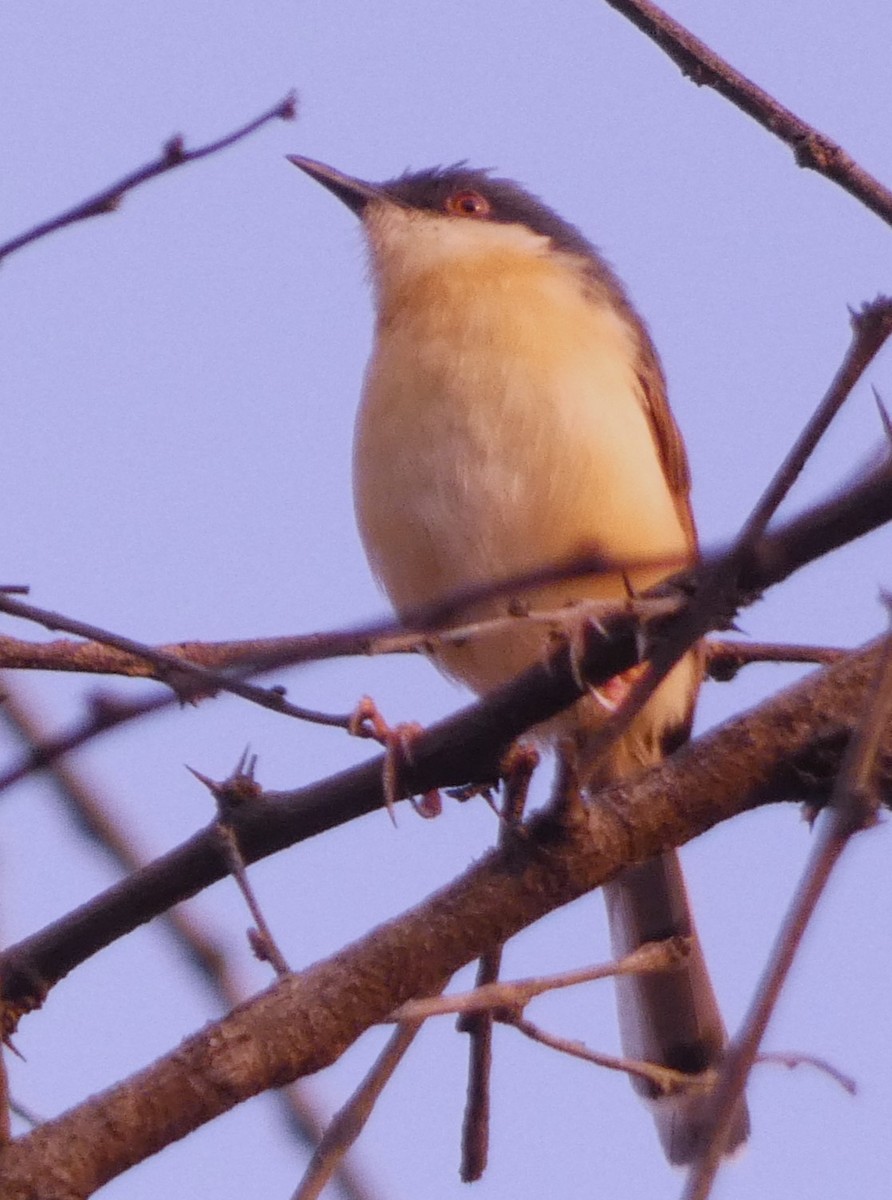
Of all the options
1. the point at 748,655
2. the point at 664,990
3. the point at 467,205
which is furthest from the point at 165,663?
the point at 467,205

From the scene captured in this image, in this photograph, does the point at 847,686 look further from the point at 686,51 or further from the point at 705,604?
the point at 705,604

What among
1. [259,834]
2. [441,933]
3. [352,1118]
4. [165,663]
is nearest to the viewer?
[165,663]

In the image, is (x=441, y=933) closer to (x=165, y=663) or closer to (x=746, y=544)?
(x=165, y=663)

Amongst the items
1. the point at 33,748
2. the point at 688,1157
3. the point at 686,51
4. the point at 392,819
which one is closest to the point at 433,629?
the point at 33,748

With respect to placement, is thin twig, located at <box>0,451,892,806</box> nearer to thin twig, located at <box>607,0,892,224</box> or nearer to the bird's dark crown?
thin twig, located at <box>607,0,892,224</box>

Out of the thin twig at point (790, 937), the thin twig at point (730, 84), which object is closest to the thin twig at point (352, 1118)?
the thin twig at point (790, 937)

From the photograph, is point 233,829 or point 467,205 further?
point 467,205
